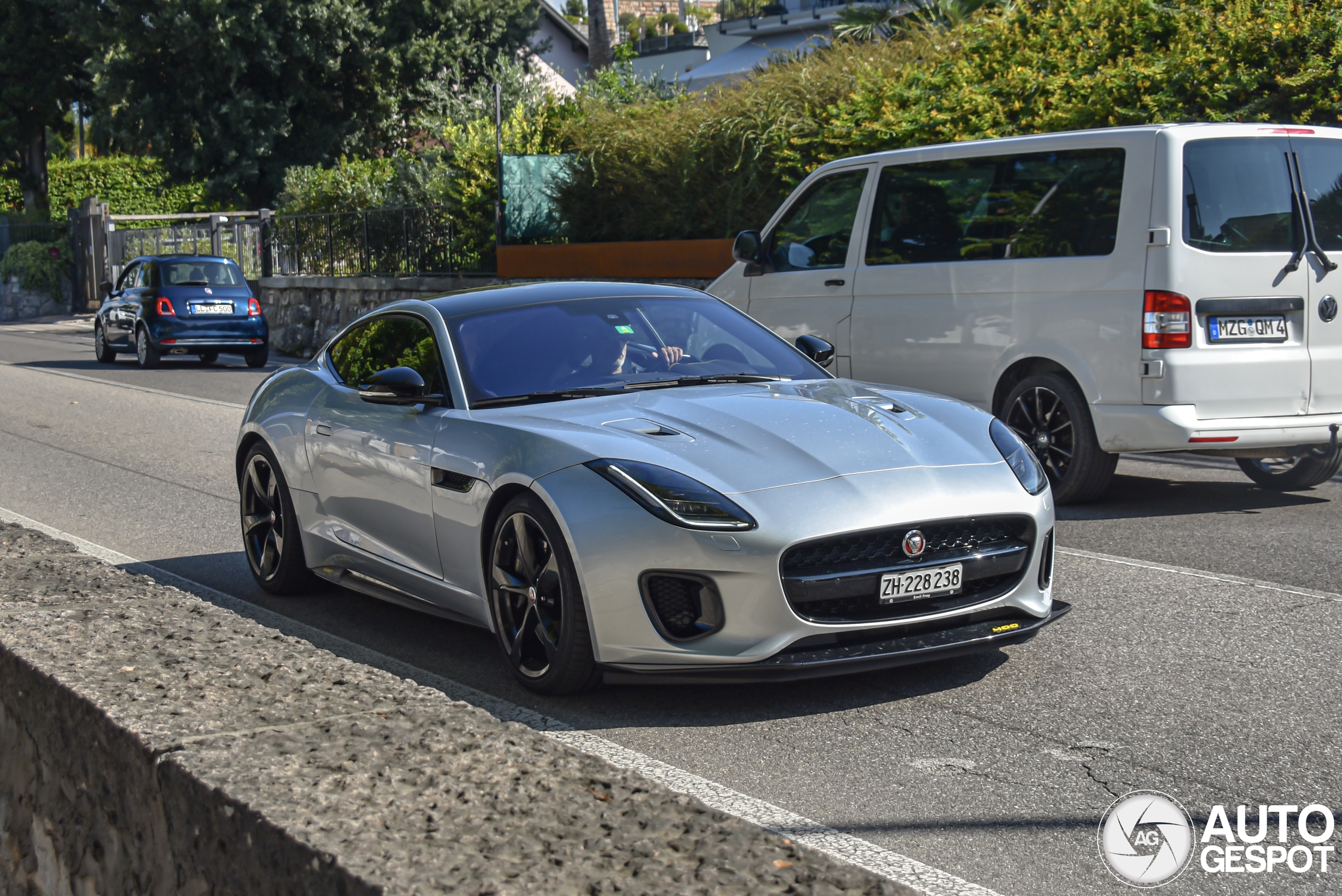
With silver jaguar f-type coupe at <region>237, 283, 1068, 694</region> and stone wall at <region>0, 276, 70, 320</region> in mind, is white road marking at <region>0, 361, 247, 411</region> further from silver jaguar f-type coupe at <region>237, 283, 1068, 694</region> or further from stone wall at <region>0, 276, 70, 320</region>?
stone wall at <region>0, 276, 70, 320</region>

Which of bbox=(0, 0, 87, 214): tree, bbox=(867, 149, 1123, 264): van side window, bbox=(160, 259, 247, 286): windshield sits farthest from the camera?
bbox=(0, 0, 87, 214): tree

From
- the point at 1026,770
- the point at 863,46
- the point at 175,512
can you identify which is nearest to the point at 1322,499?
the point at 1026,770

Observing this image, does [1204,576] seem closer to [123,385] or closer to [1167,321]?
[1167,321]

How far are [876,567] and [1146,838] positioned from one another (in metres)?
1.21

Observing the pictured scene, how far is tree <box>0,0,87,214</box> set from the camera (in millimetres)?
46656

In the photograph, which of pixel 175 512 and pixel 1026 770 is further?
pixel 175 512

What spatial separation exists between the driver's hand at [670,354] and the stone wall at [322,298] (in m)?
16.0

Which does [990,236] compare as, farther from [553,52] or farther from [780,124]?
[553,52]

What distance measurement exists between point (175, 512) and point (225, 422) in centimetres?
544

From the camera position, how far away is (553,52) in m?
61.6

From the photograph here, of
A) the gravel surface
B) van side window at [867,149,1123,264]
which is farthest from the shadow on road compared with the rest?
the gravel surface

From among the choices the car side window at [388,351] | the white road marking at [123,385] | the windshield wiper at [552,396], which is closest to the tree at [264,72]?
the white road marking at [123,385]

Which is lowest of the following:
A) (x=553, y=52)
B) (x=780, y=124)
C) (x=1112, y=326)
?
(x=1112, y=326)

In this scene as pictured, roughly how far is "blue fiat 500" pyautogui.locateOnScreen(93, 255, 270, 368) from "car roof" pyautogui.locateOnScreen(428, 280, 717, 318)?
54.1 feet
